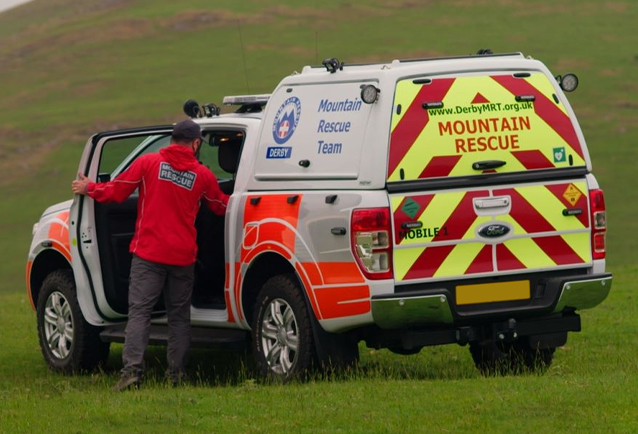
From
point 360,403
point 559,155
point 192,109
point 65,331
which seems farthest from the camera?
point 65,331

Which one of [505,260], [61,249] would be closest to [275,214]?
[505,260]

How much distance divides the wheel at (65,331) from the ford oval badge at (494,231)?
360cm

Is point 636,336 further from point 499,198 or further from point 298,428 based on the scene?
A: point 298,428

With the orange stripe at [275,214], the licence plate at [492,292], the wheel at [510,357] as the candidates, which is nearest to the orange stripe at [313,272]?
the orange stripe at [275,214]

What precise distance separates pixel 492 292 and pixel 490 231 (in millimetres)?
378

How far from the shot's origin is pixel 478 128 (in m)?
9.16

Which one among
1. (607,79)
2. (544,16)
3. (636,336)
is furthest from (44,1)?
(636,336)

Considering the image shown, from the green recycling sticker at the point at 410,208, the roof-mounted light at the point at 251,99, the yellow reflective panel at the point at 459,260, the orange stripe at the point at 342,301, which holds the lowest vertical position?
the orange stripe at the point at 342,301

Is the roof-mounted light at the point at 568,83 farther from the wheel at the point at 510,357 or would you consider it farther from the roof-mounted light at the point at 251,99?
the roof-mounted light at the point at 251,99

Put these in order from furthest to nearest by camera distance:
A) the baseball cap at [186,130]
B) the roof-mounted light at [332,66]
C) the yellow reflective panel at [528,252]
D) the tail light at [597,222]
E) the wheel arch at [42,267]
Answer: the wheel arch at [42,267]
the baseball cap at [186,130]
the roof-mounted light at [332,66]
the tail light at [597,222]
the yellow reflective panel at [528,252]

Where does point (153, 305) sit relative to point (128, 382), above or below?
above

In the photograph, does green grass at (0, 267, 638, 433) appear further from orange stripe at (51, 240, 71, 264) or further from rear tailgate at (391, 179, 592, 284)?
orange stripe at (51, 240, 71, 264)

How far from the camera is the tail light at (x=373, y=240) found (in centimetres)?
883

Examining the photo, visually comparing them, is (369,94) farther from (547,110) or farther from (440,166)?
(547,110)
